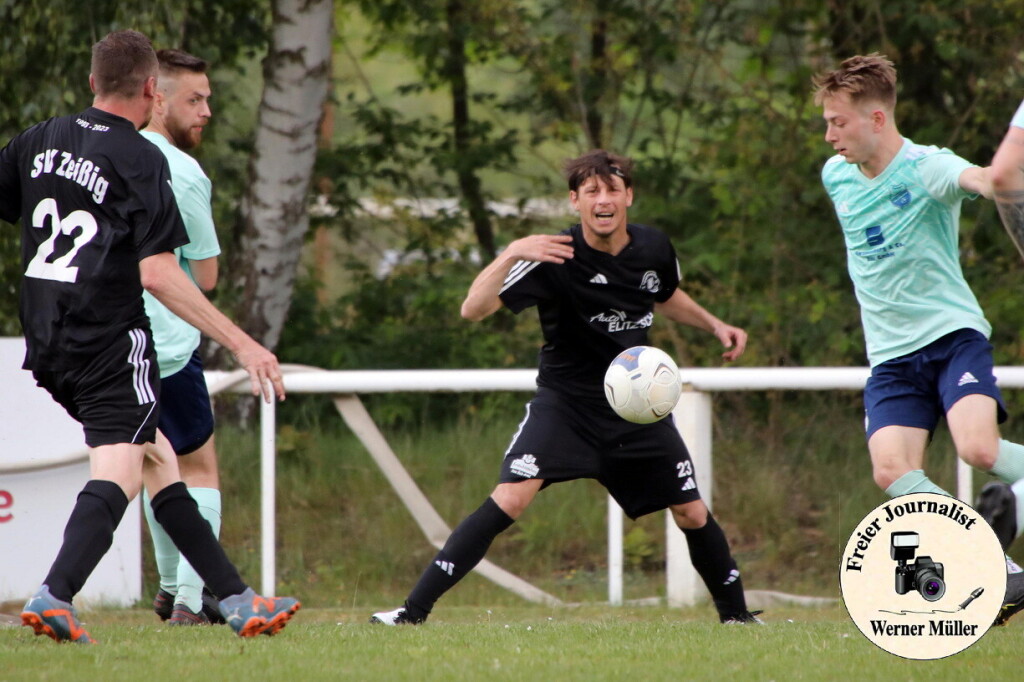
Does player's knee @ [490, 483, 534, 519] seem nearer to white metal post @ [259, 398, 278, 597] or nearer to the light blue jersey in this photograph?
the light blue jersey

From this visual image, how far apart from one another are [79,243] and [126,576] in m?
3.28

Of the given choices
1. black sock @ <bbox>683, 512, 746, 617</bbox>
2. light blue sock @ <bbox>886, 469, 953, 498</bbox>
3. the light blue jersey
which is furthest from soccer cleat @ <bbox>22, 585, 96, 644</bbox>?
light blue sock @ <bbox>886, 469, 953, 498</bbox>

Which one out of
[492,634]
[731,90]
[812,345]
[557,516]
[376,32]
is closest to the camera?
[492,634]

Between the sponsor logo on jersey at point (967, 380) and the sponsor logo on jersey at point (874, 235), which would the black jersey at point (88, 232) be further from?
the sponsor logo on jersey at point (967, 380)

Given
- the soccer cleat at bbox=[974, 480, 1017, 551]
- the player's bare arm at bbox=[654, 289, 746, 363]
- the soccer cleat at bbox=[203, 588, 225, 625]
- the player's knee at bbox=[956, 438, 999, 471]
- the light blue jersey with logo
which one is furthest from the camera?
the player's bare arm at bbox=[654, 289, 746, 363]

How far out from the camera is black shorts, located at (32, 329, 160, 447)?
14.0 feet

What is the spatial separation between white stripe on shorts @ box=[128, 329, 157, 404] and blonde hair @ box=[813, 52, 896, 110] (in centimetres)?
279

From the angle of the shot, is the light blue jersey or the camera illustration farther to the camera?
the light blue jersey

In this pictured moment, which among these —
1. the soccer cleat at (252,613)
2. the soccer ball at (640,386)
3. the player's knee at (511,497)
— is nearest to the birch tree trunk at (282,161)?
the player's knee at (511,497)

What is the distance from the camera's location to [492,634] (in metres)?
4.78

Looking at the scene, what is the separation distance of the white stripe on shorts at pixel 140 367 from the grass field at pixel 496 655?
0.83 metres

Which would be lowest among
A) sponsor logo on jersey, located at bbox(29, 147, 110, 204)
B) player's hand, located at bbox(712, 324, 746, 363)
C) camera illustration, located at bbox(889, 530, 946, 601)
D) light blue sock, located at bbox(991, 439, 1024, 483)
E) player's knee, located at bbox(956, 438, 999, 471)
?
camera illustration, located at bbox(889, 530, 946, 601)

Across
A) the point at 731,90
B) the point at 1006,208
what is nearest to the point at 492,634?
the point at 1006,208

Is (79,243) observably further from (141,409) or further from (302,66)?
(302,66)
